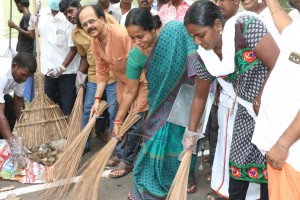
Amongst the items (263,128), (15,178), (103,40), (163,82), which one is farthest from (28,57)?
(263,128)

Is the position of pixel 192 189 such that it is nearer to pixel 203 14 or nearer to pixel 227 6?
pixel 227 6

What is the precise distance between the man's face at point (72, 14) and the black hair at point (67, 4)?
28 mm

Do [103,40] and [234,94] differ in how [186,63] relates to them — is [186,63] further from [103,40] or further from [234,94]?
[103,40]

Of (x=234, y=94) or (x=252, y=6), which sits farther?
(x=252, y=6)

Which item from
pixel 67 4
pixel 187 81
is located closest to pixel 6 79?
pixel 67 4

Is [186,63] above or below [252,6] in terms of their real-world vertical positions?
below

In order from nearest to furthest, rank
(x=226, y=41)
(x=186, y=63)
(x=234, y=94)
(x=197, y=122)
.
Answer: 1. (x=226, y=41)
2. (x=234, y=94)
3. (x=197, y=122)
4. (x=186, y=63)

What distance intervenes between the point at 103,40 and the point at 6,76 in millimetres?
824

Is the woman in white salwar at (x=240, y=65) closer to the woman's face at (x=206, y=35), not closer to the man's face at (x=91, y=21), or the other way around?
the woman's face at (x=206, y=35)

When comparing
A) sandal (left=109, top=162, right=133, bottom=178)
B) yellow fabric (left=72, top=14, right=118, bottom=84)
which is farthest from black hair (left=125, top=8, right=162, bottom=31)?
sandal (left=109, top=162, right=133, bottom=178)

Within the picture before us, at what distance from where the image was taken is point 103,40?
3186 mm

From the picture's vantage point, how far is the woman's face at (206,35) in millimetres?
2093

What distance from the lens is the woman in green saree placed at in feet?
8.61

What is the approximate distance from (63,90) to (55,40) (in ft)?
1.67
